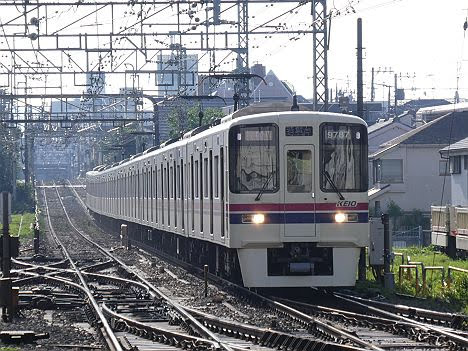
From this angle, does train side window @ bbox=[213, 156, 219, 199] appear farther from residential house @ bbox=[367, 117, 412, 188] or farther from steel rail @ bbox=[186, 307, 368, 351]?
residential house @ bbox=[367, 117, 412, 188]

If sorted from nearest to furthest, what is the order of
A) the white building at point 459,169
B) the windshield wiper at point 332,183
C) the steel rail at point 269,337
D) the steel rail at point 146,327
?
the steel rail at point 269,337 < the steel rail at point 146,327 < the windshield wiper at point 332,183 < the white building at point 459,169

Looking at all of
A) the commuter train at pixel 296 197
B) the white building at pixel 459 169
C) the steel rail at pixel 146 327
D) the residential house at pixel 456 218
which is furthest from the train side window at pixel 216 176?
the white building at pixel 459 169

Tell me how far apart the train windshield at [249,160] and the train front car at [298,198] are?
12 millimetres

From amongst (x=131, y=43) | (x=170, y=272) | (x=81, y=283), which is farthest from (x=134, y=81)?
(x=81, y=283)

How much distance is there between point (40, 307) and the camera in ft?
53.8

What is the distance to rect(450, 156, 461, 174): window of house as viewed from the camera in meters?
39.8

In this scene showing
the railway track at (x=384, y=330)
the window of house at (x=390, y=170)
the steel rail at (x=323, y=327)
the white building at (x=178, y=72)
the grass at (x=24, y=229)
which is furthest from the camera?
the window of house at (x=390, y=170)

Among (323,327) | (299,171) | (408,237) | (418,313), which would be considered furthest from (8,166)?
(323,327)

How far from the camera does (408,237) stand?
153ft

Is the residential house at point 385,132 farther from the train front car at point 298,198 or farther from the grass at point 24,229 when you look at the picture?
the train front car at point 298,198

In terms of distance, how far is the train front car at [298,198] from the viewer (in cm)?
1641

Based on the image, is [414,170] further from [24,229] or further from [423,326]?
[423,326]

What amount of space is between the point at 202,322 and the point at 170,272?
33.8 ft

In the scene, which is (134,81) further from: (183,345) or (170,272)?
(183,345)
